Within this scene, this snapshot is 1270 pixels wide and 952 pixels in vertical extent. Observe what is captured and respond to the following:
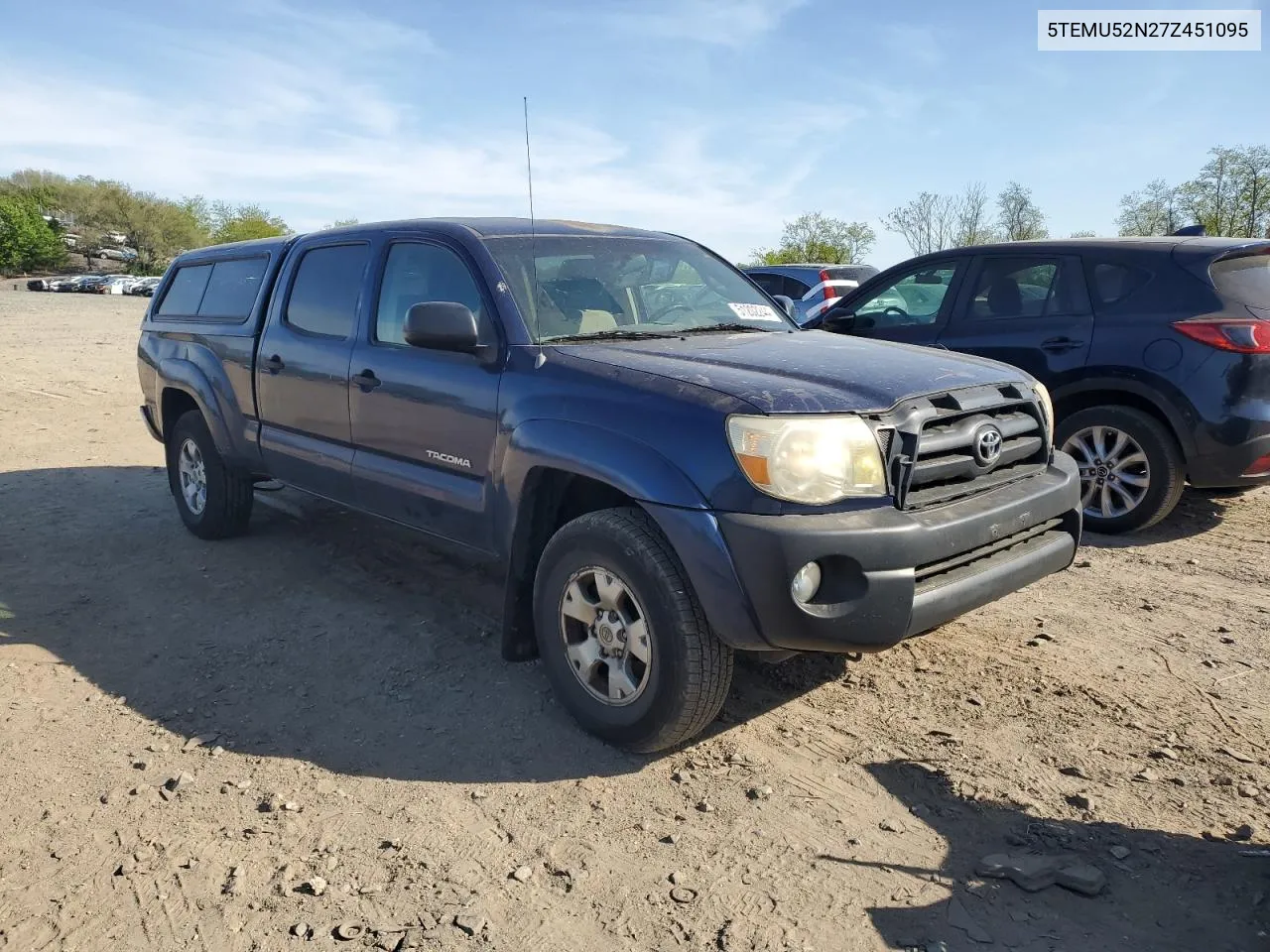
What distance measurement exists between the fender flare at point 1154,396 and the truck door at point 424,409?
3777 mm

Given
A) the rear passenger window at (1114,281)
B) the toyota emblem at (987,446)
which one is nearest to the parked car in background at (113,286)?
the rear passenger window at (1114,281)

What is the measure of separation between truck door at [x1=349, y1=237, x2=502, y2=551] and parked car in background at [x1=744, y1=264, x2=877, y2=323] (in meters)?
8.12

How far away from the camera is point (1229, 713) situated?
3492 millimetres

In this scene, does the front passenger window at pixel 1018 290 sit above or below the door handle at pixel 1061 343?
above

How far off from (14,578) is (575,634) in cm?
364

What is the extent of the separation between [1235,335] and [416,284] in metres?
4.32

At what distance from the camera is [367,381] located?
4309 millimetres

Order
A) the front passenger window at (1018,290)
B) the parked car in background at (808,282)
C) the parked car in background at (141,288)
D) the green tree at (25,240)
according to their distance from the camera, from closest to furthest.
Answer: the front passenger window at (1018,290)
the parked car in background at (808,282)
the parked car in background at (141,288)
the green tree at (25,240)

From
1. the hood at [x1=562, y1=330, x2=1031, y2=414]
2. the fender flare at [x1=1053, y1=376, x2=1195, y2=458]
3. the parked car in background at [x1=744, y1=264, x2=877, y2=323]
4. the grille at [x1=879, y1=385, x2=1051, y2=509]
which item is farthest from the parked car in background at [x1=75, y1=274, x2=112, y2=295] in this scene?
the grille at [x1=879, y1=385, x2=1051, y2=509]

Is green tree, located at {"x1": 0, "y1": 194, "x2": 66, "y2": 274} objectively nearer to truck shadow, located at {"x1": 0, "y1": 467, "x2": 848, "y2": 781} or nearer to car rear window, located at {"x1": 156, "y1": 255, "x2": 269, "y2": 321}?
truck shadow, located at {"x1": 0, "y1": 467, "x2": 848, "y2": 781}

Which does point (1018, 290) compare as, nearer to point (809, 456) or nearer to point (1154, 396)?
point (1154, 396)

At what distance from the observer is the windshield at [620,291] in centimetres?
388

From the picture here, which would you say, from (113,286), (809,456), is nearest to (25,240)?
(113,286)

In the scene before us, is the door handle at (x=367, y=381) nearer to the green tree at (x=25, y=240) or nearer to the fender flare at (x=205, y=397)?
the fender flare at (x=205, y=397)
